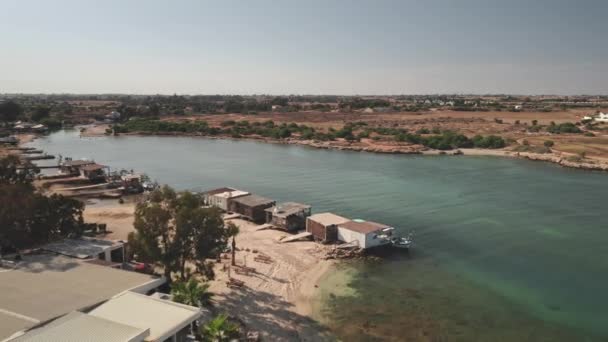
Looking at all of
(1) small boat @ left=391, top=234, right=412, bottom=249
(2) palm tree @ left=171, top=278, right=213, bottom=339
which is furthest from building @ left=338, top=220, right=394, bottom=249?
(2) palm tree @ left=171, top=278, right=213, bottom=339

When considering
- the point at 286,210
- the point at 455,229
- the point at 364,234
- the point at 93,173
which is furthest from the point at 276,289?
the point at 93,173

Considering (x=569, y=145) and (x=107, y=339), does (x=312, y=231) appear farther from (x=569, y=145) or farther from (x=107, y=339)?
(x=569, y=145)

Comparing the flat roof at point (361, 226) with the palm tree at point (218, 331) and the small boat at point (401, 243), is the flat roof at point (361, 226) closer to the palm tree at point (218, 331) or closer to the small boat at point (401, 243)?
the small boat at point (401, 243)

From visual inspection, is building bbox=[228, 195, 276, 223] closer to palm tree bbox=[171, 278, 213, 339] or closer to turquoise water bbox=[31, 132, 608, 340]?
turquoise water bbox=[31, 132, 608, 340]

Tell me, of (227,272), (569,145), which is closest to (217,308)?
(227,272)

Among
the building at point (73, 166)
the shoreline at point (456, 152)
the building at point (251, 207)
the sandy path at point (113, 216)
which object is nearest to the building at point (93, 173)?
the building at point (73, 166)
